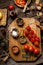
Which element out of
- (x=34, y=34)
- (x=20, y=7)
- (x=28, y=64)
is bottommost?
(x=28, y=64)

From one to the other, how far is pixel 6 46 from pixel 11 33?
0.40 ft

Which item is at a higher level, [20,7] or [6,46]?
[20,7]

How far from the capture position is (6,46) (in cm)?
225

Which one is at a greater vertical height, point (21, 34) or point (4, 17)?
point (4, 17)

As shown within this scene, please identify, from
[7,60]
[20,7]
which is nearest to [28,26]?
[20,7]

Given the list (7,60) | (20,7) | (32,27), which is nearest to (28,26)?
(32,27)

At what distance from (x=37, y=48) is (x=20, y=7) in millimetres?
415

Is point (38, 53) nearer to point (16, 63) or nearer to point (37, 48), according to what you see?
point (37, 48)

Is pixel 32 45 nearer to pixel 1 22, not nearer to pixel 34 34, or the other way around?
pixel 34 34

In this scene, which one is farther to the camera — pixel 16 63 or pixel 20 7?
pixel 20 7

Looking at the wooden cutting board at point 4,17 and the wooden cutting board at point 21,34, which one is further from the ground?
the wooden cutting board at point 4,17

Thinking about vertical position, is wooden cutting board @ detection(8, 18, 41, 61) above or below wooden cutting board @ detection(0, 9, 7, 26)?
below

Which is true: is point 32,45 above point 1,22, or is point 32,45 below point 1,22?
below

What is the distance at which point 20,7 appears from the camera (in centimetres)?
238
